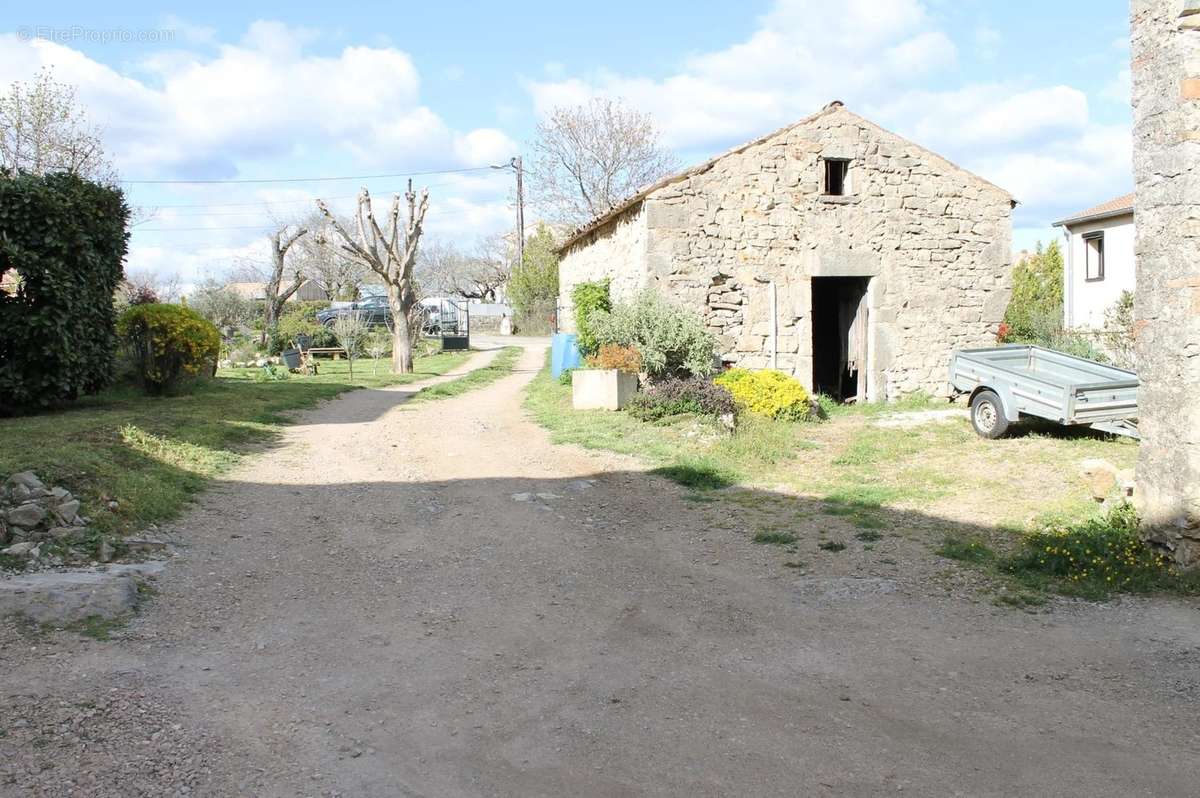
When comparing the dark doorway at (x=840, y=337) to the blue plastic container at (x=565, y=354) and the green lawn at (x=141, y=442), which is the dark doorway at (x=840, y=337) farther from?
the green lawn at (x=141, y=442)

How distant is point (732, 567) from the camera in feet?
21.9

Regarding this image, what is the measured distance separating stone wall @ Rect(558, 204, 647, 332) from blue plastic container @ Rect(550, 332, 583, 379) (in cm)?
132

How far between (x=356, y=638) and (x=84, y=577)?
1.91 metres

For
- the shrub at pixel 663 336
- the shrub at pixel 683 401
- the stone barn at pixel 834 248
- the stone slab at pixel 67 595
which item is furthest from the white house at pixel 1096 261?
the stone slab at pixel 67 595

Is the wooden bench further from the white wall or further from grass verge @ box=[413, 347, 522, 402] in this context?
the white wall

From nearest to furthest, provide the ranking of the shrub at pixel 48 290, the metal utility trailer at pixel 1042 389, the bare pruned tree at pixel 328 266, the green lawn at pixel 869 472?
the green lawn at pixel 869 472 < the shrub at pixel 48 290 < the metal utility trailer at pixel 1042 389 < the bare pruned tree at pixel 328 266

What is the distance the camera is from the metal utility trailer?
10727 mm

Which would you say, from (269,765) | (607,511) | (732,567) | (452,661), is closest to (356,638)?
(452,661)

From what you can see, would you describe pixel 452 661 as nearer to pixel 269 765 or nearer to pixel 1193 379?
pixel 269 765

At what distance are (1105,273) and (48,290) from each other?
88.9 feet

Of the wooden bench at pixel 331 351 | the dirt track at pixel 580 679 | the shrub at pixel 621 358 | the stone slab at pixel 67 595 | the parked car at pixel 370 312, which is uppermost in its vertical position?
the parked car at pixel 370 312

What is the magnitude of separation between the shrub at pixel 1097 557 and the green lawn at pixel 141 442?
23.5 feet

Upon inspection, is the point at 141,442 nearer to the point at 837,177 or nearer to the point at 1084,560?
the point at 1084,560

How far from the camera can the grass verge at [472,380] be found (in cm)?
1795
